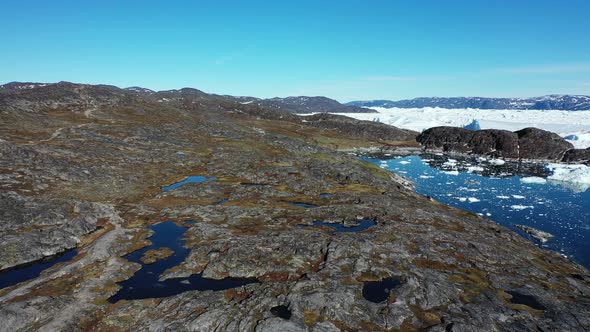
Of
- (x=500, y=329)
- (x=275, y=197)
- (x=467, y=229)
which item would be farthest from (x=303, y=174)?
(x=500, y=329)

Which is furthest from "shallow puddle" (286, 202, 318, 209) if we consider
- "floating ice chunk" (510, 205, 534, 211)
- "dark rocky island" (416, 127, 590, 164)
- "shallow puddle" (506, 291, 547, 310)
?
"dark rocky island" (416, 127, 590, 164)

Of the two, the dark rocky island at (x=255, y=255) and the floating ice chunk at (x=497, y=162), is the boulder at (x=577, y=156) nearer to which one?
the floating ice chunk at (x=497, y=162)

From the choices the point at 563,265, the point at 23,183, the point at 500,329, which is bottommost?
the point at 563,265

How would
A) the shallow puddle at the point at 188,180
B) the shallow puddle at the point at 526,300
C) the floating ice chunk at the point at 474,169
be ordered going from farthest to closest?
the floating ice chunk at the point at 474,169 → the shallow puddle at the point at 188,180 → the shallow puddle at the point at 526,300

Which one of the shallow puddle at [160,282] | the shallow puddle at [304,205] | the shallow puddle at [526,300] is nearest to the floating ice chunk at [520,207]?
the shallow puddle at [304,205]

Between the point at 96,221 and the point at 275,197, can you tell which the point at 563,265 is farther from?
the point at 96,221
